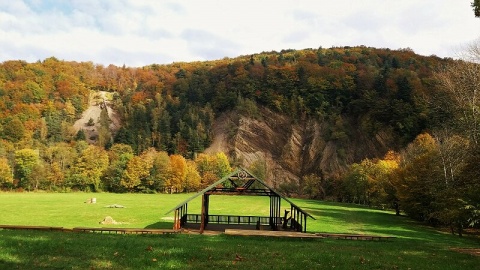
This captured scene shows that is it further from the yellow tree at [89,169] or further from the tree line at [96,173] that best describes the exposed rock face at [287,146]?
the yellow tree at [89,169]

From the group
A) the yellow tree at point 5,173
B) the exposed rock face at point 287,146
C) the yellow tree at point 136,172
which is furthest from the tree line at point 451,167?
the yellow tree at point 5,173

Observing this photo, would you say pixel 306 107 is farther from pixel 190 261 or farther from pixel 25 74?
pixel 190 261

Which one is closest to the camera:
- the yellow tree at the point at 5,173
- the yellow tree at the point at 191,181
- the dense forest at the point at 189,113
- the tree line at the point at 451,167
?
the tree line at the point at 451,167

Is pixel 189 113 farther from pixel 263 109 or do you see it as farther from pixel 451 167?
pixel 451 167

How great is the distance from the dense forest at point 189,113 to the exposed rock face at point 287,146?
2.82m

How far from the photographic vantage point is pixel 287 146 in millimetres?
125375

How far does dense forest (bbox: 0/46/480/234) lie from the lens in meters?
103

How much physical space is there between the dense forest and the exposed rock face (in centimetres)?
282

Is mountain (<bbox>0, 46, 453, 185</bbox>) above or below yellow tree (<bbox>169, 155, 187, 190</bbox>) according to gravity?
above

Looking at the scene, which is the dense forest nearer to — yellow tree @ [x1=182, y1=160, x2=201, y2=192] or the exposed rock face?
yellow tree @ [x1=182, y1=160, x2=201, y2=192]

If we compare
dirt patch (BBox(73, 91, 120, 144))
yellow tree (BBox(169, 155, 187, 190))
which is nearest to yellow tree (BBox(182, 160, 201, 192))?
yellow tree (BBox(169, 155, 187, 190))

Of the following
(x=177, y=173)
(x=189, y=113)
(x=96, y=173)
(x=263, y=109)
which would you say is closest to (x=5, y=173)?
(x=96, y=173)

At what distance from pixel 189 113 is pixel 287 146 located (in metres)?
39.4

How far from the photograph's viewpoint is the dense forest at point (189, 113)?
338 ft
